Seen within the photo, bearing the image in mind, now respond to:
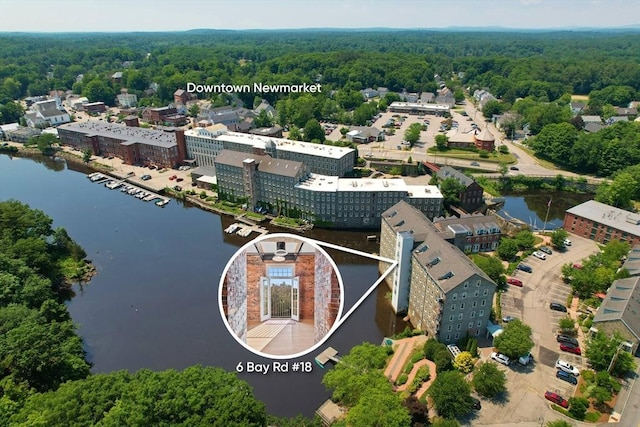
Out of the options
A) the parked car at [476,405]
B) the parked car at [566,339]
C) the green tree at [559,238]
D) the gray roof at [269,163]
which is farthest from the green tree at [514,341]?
the gray roof at [269,163]

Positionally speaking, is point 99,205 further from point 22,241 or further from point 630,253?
point 630,253

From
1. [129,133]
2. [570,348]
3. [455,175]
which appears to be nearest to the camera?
[570,348]

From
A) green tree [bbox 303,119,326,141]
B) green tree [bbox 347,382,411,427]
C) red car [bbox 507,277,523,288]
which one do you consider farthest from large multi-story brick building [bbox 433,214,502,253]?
green tree [bbox 303,119,326,141]

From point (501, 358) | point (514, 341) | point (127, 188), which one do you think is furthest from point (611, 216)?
point (127, 188)

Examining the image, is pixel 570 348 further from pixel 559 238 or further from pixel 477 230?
pixel 559 238

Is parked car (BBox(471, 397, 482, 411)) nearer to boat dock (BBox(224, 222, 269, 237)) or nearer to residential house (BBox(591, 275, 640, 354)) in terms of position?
residential house (BBox(591, 275, 640, 354))

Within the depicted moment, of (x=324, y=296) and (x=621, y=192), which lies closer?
(x=324, y=296)
